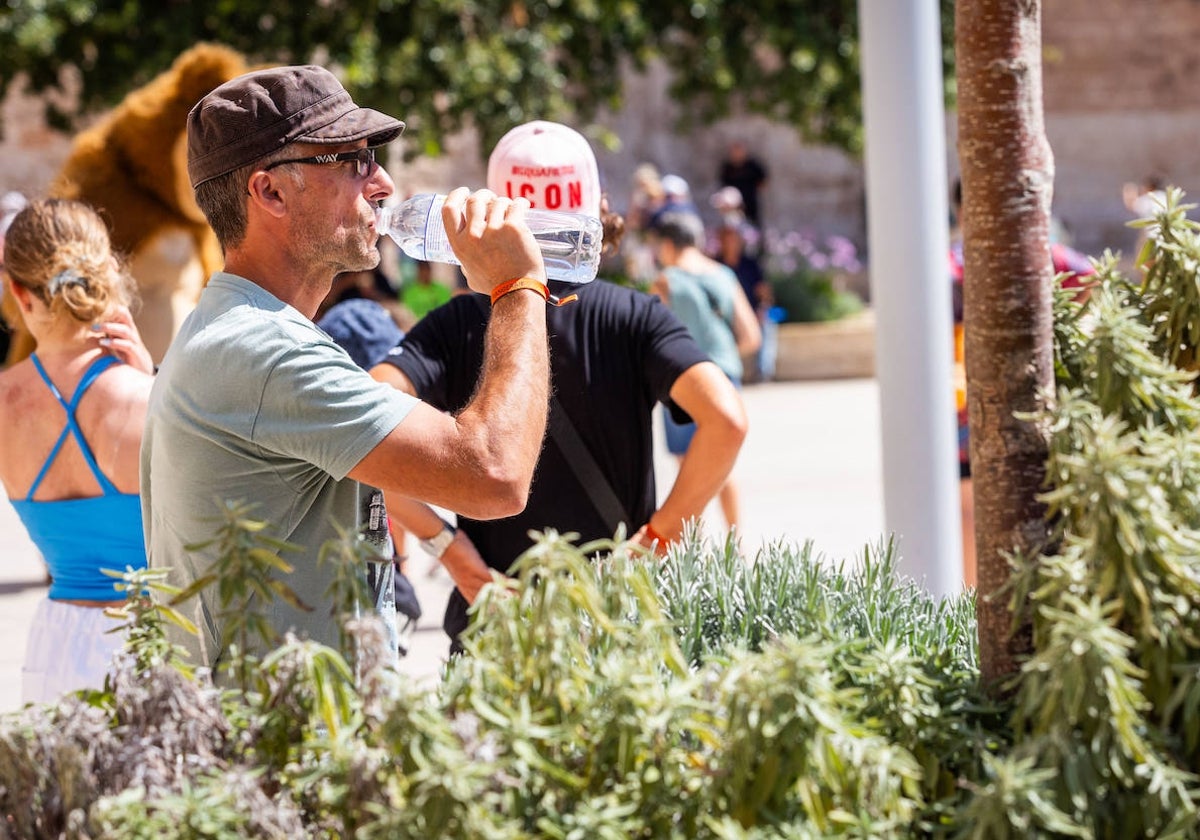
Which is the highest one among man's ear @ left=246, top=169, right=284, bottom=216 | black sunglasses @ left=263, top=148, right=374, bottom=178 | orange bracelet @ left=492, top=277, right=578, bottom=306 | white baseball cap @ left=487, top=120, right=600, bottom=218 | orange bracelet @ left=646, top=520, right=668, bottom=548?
white baseball cap @ left=487, top=120, right=600, bottom=218

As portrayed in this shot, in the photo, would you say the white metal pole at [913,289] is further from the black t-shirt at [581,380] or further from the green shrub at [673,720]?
the green shrub at [673,720]

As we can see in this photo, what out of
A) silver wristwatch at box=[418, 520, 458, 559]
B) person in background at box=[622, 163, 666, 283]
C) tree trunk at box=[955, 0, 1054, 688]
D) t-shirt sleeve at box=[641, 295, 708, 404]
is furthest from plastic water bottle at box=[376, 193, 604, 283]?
person in background at box=[622, 163, 666, 283]

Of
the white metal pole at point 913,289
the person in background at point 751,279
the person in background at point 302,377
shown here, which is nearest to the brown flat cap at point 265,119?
the person in background at point 302,377

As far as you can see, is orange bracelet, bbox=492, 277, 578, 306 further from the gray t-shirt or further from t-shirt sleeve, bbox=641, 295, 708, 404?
t-shirt sleeve, bbox=641, 295, 708, 404

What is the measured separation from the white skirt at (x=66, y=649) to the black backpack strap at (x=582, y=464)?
102 centimetres

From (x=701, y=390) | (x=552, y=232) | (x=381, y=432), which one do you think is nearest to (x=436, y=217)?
(x=552, y=232)

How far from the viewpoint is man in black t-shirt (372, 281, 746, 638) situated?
3.27m

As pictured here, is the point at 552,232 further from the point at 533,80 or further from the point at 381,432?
the point at 533,80

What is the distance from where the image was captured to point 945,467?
3.70m

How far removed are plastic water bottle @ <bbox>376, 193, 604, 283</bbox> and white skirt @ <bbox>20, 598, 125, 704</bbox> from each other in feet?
3.49

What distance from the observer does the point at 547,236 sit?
3.14 m

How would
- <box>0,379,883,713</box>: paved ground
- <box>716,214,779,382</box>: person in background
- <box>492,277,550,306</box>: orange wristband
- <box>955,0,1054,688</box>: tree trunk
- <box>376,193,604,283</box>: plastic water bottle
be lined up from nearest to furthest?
<box>955,0,1054,688</box>: tree trunk
<box>492,277,550,306</box>: orange wristband
<box>376,193,604,283</box>: plastic water bottle
<box>0,379,883,713</box>: paved ground
<box>716,214,779,382</box>: person in background

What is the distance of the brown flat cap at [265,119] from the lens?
2039 millimetres

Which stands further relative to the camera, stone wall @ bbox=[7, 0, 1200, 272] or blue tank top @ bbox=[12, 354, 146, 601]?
stone wall @ bbox=[7, 0, 1200, 272]
